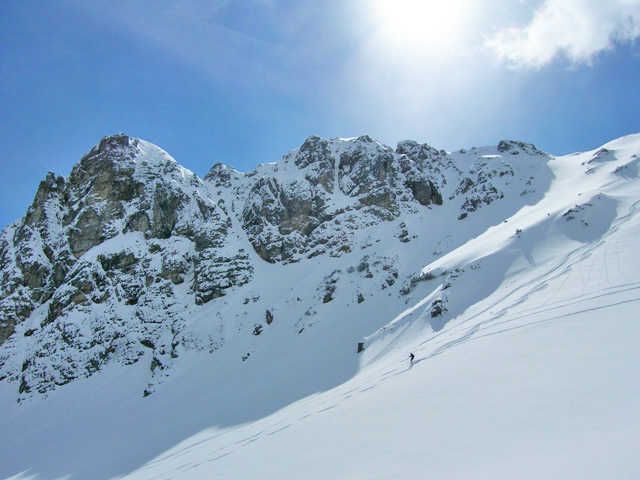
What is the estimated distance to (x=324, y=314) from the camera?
42750 millimetres

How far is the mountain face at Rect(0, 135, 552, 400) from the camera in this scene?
154ft

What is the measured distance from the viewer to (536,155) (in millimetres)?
79500

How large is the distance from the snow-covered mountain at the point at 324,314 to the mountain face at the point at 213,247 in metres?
0.34

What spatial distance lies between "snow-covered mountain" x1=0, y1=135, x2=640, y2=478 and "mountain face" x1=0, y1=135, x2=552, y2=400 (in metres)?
0.34

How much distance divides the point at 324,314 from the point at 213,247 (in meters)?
24.4

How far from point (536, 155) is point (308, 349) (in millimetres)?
68145

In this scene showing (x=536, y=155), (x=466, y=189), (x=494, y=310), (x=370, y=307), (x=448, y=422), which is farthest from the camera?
(x=536, y=155)

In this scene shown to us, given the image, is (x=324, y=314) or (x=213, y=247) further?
(x=213, y=247)

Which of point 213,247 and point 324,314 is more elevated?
point 213,247

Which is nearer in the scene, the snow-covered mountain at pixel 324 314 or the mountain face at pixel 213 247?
the snow-covered mountain at pixel 324 314

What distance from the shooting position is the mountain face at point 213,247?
4681 cm

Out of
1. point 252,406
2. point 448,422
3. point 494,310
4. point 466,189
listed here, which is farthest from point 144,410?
point 466,189

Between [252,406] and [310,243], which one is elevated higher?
[310,243]

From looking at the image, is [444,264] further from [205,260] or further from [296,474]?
[205,260]
